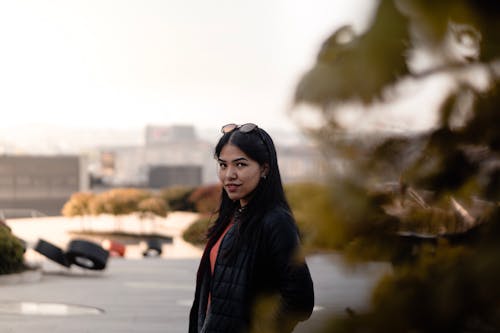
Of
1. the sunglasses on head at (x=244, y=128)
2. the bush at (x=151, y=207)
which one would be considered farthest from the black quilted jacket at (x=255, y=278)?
the bush at (x=151, y=207)

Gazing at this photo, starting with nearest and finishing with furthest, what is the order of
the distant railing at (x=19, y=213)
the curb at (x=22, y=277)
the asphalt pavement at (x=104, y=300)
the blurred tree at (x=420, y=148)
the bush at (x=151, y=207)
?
the blurred tree at (x=420, y=148) < the asphalt pavement at (x=104, y=300) < the curb at (x=22, y=277) < the bush at (x=151, y=207) < the distant railing at (x=19, y=213)

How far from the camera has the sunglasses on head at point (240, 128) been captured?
10.7ft

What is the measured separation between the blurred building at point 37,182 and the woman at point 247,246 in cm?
7164

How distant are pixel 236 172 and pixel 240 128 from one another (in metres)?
0.18

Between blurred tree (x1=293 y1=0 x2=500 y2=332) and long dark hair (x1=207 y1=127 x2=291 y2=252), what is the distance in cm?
199

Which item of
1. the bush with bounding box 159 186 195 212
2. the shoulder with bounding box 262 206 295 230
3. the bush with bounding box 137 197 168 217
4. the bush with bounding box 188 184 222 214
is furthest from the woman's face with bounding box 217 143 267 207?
the bush with bounding box 159 186 195 212

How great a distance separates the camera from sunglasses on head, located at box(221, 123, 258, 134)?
10.7ft

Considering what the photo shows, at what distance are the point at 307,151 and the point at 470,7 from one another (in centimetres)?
27

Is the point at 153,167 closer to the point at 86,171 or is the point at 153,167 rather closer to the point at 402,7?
the point at 86,171

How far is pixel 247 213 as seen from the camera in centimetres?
326

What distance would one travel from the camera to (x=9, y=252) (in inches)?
495

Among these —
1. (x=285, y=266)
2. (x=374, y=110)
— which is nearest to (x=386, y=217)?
(x=374, y=110)

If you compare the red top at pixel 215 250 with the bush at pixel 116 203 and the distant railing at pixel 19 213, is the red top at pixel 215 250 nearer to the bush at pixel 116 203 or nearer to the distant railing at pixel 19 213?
the bush at pixel 116 203

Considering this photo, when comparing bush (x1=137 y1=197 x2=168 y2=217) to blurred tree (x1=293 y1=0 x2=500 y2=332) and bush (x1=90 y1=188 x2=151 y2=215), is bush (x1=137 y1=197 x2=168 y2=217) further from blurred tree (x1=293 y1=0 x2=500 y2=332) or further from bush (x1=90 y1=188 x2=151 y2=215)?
blurred tree (x1=293 y1=0 x2=500 y2=332)
